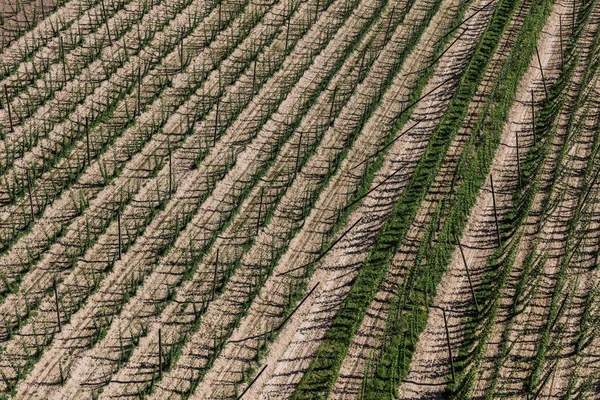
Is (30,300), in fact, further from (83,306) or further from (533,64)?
(533,64)

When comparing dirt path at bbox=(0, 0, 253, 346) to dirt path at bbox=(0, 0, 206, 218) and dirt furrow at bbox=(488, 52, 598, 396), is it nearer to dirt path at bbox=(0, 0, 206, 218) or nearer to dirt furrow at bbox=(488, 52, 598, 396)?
dirt path at bbox=(0, 0, 206, 218)

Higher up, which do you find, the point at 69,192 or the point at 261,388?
the point at 69,192

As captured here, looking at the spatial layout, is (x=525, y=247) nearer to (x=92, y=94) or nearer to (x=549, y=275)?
(x=549, y=275)

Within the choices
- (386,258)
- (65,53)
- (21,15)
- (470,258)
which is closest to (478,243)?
(470,258)

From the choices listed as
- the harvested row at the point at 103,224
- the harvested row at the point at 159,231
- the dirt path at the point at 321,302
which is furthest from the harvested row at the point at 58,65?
the dirt path at the point at 321,302

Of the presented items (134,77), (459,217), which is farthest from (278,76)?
(459,217)

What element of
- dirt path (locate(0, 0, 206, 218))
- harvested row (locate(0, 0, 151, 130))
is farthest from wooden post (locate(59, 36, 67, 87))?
dirt path (locate(0, 0, 206, 218))
